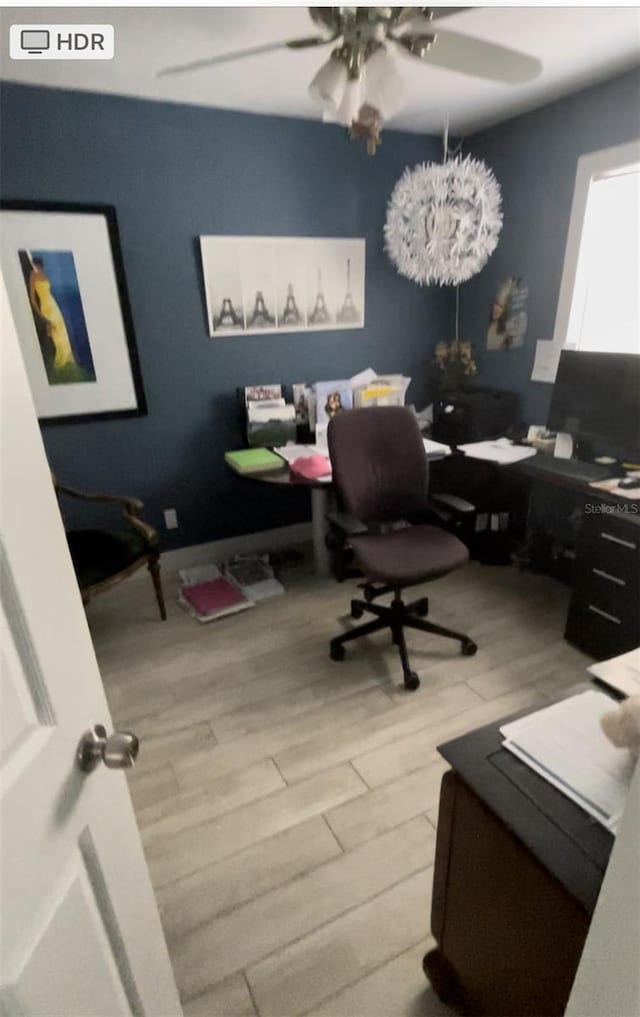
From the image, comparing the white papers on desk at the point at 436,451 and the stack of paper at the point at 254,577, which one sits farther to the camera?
the stack of paper at the point at 254,577

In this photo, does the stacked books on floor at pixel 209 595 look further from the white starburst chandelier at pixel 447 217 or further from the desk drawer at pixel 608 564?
the white starburst chandelier at pixel 447 217

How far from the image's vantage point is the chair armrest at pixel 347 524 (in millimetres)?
1914

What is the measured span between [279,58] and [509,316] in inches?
67.7

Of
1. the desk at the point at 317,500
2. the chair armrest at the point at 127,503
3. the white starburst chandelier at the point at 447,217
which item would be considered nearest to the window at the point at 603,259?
the white starburst chandelier at the point at 447,217

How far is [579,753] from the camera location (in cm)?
85

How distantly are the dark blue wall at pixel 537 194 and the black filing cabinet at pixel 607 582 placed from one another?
1065 mm

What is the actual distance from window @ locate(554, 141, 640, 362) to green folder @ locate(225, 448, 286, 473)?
5.47 feet

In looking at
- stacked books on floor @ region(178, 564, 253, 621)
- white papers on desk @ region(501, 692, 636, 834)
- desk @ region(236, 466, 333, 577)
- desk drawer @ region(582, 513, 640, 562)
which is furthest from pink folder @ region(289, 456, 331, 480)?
white papers on desk @ region(501, 692, 636, 834)

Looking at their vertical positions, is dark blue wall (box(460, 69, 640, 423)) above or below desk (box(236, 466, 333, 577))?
above

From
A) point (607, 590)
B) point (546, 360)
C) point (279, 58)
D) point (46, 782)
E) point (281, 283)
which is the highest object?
point (279, 58)

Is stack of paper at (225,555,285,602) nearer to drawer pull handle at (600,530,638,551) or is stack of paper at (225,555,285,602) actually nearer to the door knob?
drawer pull handle at (600,530,638,551)

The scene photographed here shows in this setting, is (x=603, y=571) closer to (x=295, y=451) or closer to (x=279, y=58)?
(x=295, y=451)

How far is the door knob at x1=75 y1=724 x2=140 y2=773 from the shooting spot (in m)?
0.64

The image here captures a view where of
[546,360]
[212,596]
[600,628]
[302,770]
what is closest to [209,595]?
[212,596]
